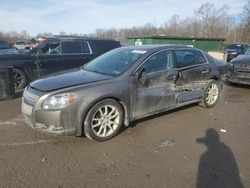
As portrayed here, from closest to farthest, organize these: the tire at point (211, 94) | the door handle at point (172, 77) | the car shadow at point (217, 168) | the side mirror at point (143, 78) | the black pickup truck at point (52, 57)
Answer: the car shadow at point (217, 168)
the side mirror at point (143, 78)
the door handle at point (172, 77)
the tire at point (211, 94)
the black pickup truck at point (52, 57)

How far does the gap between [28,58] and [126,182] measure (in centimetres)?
635

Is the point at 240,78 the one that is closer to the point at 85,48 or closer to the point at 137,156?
the point at 85,48

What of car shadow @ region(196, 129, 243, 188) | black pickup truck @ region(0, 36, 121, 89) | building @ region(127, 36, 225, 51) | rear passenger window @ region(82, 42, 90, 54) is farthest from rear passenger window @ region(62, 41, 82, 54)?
building @ region(127, 36, 225, 51)

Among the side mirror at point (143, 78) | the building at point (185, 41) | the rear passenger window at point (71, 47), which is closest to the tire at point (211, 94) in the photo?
the side mirror at point (143, 78)

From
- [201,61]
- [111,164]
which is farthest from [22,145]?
[201,61]

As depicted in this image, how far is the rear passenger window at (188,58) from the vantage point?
540 cm

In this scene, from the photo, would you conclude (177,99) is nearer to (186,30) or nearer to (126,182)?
(126,182)

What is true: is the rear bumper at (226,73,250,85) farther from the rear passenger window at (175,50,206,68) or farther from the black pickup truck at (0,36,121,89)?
the black pickup truck at (0,36,121,89)

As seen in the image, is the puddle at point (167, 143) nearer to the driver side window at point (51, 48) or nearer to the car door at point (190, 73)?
the car door at point (190, 73)

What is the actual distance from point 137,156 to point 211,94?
11.1 feet

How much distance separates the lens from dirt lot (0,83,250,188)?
3213mm

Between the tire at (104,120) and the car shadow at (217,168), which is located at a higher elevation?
the tire at (104,120)

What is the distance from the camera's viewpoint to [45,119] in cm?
395

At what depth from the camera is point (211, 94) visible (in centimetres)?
640
